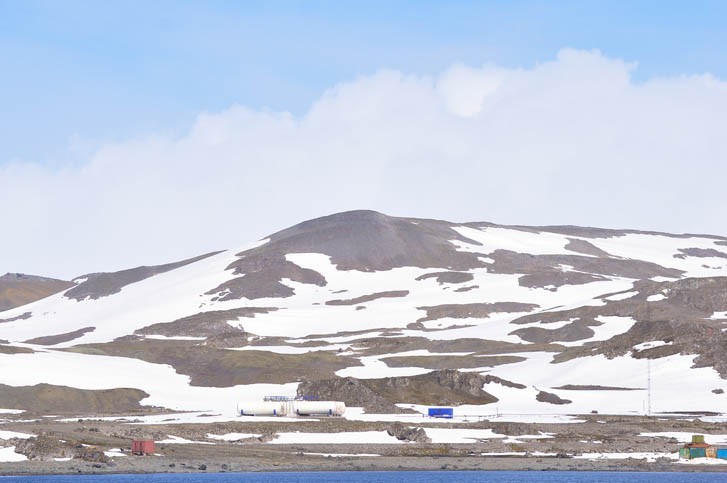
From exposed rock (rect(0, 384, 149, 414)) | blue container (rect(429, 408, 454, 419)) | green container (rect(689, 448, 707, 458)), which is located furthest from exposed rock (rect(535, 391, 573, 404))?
green container (rect(689, 448, 707, 458))

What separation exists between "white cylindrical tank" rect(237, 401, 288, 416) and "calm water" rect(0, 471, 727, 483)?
120ft

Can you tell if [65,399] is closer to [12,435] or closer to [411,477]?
[12,435]

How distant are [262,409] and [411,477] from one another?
42002mm

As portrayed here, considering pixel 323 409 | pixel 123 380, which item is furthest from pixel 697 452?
pixel 123 380

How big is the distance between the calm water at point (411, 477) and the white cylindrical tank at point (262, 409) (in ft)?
120

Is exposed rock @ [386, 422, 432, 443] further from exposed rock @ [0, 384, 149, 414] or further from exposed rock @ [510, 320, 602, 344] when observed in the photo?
exposed rock @ [510, 320, 602, 344]

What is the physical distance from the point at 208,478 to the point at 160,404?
59291mm

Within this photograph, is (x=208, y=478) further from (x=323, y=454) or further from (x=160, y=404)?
(x=160, y=404)

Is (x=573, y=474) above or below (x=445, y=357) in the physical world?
below

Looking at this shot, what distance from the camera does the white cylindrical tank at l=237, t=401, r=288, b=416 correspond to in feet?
379

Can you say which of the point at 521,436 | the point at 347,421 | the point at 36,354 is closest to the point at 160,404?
the point at 36,354

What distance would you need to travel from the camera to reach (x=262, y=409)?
381 feet

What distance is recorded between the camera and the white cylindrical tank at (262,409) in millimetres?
115537

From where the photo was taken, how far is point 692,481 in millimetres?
73000
